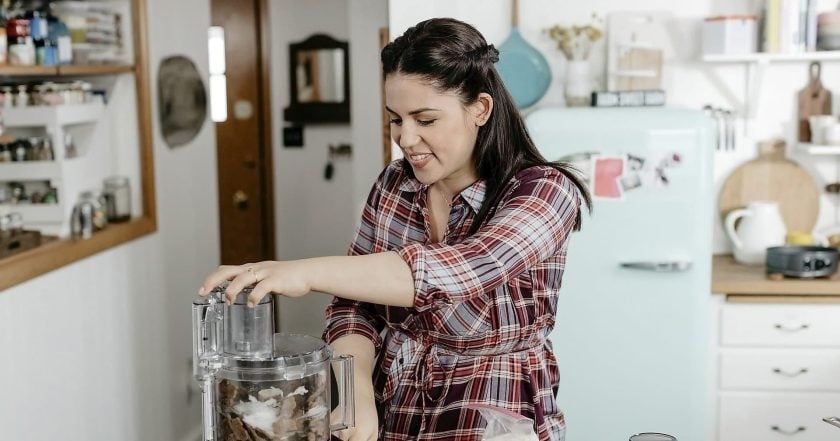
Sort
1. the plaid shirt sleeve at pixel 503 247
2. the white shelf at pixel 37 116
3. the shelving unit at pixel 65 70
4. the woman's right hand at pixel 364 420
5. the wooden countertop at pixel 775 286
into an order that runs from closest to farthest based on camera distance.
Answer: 1. the plaid shirt sleeve at pixel 503 247
2. the woman's right hand at pixel 364 420
3. the shelving unit at pixel 65 70
4. the white shelf at pixel 37 116
5. the wooden countertop at pixel 775 286

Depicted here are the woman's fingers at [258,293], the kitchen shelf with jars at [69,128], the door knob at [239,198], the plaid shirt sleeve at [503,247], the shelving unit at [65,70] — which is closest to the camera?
the woman's fingers at [258,293]

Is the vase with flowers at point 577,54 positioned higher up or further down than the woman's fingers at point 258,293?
higher up

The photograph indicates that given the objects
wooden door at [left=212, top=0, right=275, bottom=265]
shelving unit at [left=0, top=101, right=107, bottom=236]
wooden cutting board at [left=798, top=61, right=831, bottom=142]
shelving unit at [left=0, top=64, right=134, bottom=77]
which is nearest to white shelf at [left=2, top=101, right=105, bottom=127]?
shelving unit at [left=0, top=101, right=107, bottom=236]

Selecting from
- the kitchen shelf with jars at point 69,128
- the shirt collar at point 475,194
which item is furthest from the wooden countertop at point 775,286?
the kitchen shelf with jars at point 69,128

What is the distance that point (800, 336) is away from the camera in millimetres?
3418

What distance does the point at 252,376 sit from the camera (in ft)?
4.08

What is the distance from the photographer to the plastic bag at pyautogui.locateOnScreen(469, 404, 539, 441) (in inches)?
50.1

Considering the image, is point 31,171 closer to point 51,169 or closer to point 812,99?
point 51,169

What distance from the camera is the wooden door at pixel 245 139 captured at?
6.18 metres

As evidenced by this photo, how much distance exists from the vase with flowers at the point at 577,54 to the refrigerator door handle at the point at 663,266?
29.8 inches

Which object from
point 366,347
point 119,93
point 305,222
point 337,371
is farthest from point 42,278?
point 305,222

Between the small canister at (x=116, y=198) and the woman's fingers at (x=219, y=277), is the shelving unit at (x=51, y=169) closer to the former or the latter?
the small canister at (x=116, y=198)

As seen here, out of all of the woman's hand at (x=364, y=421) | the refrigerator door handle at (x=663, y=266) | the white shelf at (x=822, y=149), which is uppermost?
the white shelf at (x=822, y=149)

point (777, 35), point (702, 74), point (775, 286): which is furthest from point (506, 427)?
point (702, 74)
